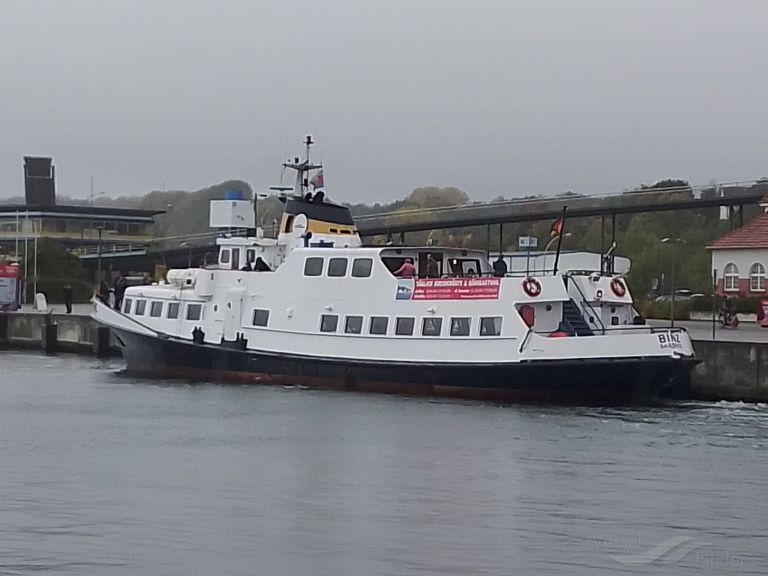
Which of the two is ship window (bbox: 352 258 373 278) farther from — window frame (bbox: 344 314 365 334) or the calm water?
the calm water

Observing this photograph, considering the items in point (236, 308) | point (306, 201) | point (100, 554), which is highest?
point (306, 201)

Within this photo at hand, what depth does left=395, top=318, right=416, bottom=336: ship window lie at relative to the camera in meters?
38.6

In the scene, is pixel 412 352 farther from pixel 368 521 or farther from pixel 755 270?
pixel 755 270

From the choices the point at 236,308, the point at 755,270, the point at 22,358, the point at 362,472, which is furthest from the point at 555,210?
the point at 362,472

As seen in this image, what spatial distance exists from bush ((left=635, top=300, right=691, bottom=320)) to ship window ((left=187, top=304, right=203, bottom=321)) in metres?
22.4

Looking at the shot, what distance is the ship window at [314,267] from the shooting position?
40.6 meters

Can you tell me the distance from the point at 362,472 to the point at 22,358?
34697 mm

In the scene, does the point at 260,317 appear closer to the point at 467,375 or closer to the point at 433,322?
the point at 433,322

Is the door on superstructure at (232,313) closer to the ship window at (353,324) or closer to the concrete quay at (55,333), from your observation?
the ship window at (353,324)

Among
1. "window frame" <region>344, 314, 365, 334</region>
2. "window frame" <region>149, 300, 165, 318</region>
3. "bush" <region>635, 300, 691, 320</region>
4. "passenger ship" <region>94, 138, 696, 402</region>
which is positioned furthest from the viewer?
"bush" <region>635, 300, 691, 320</region>

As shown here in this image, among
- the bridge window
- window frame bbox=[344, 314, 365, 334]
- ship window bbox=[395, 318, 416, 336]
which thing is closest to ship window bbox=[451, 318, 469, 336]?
ship window bbox=[395, 318, 416, 336]

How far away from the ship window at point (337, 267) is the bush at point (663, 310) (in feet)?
73.3

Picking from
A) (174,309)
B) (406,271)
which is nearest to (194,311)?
(174,309)

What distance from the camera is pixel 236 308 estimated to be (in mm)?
42344
